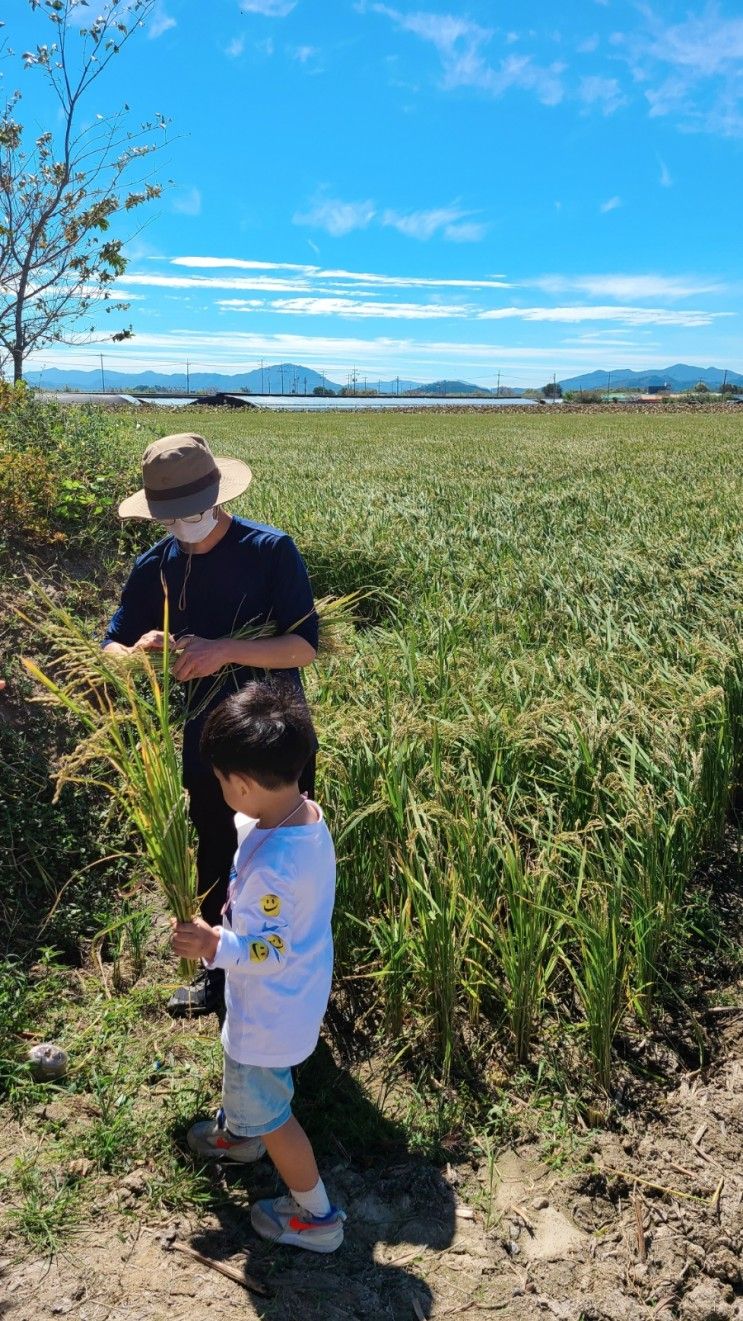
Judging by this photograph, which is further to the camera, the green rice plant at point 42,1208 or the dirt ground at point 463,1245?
the green rice plant at point 42,1208

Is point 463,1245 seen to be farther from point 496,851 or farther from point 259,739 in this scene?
point 259,739

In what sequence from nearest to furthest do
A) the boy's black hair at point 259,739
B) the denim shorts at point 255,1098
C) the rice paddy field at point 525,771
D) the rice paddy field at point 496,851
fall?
the boy's black hair at point 259,739 → the denim shorts at point 255,1098 → the rice paddy field at point 496,851 → the rice paddy field at point 525,771

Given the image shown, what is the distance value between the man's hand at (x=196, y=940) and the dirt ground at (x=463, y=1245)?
73 cm

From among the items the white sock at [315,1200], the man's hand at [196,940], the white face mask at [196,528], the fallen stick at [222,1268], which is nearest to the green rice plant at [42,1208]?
the fallen stick at [222,1268]

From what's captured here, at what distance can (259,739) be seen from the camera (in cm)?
180

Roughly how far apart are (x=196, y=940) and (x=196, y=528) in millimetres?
1112

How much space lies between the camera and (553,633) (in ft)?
16.3

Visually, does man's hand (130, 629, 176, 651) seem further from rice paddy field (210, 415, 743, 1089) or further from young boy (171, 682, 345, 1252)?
rice paddy field (210, 415, 743, 1089)

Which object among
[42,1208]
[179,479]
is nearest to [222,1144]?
[42,1208]

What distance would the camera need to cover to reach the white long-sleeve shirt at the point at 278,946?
1.82m

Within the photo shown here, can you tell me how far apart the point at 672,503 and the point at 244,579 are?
7.46m

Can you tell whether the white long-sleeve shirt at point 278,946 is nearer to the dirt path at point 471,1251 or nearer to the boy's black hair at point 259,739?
the boy's black hair at point 259,739

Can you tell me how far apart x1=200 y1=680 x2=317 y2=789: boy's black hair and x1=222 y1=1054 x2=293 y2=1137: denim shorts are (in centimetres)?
65

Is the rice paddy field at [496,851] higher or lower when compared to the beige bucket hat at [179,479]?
lower
